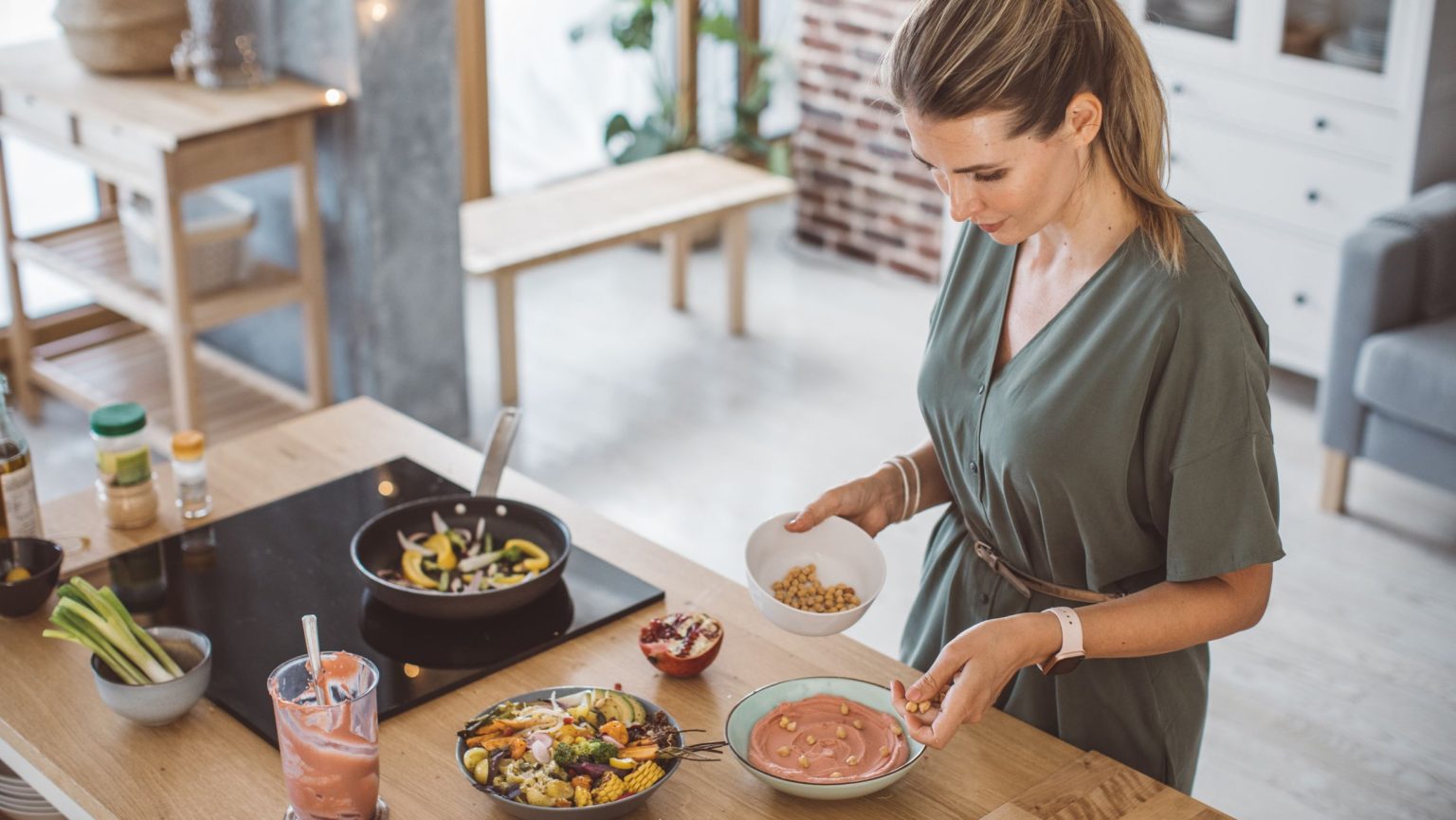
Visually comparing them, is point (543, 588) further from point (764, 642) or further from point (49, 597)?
point (49, 597)

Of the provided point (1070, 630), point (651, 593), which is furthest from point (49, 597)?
point (1070, 630)

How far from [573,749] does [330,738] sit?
0.24 meters

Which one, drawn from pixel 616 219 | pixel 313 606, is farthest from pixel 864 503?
pixel 616 219

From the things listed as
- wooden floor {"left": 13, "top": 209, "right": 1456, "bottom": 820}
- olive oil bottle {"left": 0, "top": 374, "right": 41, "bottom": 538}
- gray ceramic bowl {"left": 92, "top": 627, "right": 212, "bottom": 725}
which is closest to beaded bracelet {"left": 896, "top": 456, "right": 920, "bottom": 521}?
gray ceramic bowl {"left": 92, "top": 627, "right": 212, "bottom": 725}

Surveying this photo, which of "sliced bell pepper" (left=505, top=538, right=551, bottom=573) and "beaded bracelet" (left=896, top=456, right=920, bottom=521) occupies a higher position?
"beaded bracelet" (left=896, top=456, right=920, bottom=521)

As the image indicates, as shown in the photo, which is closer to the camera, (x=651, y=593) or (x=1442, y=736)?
(x=651, y=593)

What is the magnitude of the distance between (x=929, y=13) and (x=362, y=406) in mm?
1233

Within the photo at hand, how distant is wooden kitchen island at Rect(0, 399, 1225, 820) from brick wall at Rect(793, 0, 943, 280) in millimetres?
3481

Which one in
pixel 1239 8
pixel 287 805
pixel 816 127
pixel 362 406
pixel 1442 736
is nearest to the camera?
pixel 287 805

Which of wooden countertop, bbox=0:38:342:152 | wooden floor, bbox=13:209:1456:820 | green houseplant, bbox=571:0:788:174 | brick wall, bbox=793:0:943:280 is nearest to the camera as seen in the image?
wooden floor, bbox=13:209:1456:820

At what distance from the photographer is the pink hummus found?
156 cm

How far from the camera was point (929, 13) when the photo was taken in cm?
155

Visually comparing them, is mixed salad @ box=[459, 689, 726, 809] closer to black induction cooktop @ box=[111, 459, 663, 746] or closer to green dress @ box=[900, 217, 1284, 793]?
black induction cooktop @ box=[111, 459, 663, 746]

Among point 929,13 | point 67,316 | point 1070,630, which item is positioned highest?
point 929,13
